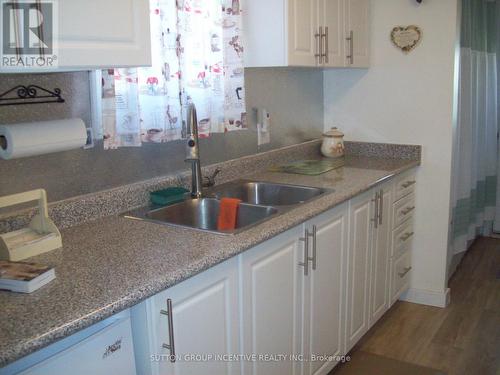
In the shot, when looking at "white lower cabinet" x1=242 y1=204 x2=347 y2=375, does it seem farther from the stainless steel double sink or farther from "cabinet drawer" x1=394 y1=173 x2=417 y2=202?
"cabinet drawer" x1=394 y1=173 x2=417 y2=202

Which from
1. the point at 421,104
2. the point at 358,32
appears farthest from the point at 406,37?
the point at 421,104

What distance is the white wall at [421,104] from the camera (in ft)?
10.1

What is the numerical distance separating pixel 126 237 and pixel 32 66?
0.62 m

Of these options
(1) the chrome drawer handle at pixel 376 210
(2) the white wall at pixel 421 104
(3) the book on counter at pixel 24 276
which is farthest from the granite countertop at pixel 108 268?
(2) the white wall at pixel 421 104

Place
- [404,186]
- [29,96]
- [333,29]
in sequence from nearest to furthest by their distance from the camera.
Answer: [29,96]
[333,29]
[404,186]

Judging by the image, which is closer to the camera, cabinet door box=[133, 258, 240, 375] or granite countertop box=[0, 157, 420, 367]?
granite countertop box=[0, 157, 420, 367]

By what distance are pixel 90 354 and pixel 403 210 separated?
231cm

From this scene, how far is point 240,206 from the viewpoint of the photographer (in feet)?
6.94

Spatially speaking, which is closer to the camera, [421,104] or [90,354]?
[90,354]

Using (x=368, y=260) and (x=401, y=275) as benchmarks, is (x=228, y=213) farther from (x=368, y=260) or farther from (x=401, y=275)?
(x=401, y=275)

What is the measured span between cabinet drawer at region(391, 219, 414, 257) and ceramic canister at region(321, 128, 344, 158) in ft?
2.03

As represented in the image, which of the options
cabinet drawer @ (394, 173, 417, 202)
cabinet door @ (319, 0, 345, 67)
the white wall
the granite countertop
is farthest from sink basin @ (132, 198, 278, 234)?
the white wall

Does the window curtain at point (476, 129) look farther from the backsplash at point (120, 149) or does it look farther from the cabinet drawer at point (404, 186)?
the backsplash at point (120, 149)

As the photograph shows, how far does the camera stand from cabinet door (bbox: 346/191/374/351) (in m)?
2.45
